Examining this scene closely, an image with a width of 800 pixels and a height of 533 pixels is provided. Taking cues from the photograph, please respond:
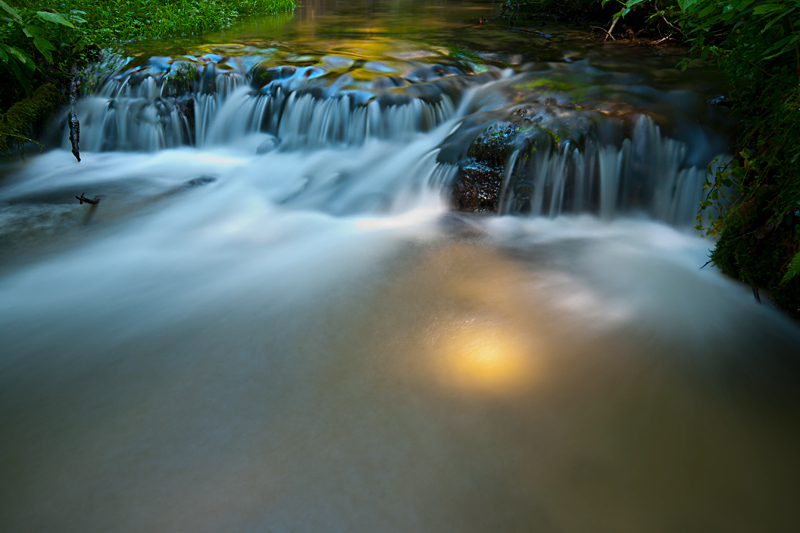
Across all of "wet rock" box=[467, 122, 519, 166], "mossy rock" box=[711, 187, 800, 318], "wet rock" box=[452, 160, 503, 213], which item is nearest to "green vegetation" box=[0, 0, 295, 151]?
"wet rock" box=[452, 160, 503, 213]

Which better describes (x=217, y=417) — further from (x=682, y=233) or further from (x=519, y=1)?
(x=519, y=1)

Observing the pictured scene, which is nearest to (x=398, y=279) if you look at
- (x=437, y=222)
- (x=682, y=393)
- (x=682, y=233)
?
(x=437, y=222)

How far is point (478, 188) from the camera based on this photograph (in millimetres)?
4363

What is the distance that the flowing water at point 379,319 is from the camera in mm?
1942

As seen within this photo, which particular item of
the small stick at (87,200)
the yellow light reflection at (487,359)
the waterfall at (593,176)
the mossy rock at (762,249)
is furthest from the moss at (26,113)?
the mossy rock at (762,249)

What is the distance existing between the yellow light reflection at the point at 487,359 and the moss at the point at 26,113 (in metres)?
5.23

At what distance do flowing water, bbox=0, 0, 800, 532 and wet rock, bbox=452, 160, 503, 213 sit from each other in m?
0.11

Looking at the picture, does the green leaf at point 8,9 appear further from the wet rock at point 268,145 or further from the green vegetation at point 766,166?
the wet rock at point 268,145

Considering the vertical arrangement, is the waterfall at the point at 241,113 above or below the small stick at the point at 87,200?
above

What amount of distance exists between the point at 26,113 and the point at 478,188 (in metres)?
Result: 5.14

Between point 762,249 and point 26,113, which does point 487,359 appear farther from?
point 26,113

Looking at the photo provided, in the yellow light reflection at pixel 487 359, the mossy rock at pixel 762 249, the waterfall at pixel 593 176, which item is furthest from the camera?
the waterfall at pixel 593 176

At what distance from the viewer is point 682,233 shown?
4035 mm

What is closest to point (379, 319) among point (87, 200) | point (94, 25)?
point (87, 200)
